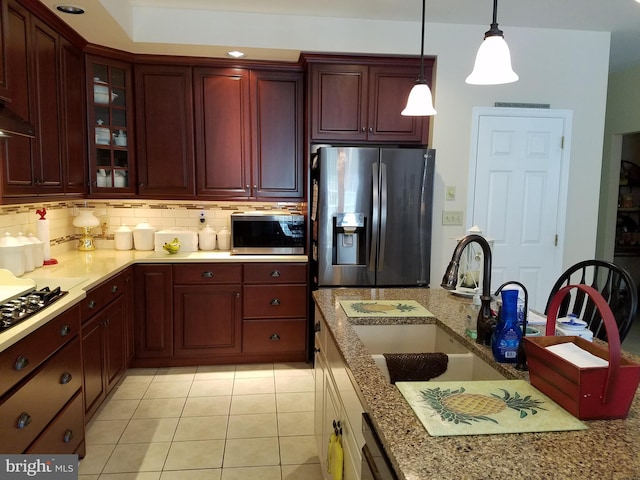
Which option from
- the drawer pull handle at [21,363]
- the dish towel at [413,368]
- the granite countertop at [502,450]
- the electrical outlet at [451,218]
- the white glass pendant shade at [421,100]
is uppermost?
the white glass pendant shade at [421,100]

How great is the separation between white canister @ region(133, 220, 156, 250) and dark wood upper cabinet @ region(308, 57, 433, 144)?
1.57 meters

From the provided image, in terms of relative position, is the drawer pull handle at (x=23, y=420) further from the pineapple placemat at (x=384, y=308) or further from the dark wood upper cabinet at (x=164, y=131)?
the dark wood upper cabinet at (x=164, y=131)

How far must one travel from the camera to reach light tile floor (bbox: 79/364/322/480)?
230 centimetres

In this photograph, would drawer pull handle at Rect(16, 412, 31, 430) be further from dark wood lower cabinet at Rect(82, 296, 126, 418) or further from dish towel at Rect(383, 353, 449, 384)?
dish towel at Rect(383, 353, 449, 384)

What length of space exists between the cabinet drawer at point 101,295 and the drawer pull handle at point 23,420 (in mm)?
732

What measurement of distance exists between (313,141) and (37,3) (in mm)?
1896

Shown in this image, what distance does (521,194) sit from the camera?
358cm

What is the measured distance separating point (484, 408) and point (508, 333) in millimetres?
348

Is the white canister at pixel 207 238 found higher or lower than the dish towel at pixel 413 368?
higher

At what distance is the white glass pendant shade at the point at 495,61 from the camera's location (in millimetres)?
1588

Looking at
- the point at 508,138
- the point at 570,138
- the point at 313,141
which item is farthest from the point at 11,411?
the point at 570,138

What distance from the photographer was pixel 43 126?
2.71 meters

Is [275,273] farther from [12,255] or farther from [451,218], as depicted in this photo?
[12,255]

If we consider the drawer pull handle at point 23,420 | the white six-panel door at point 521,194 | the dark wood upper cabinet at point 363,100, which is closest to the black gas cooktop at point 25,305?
the drawer pull handle at point 23,420
